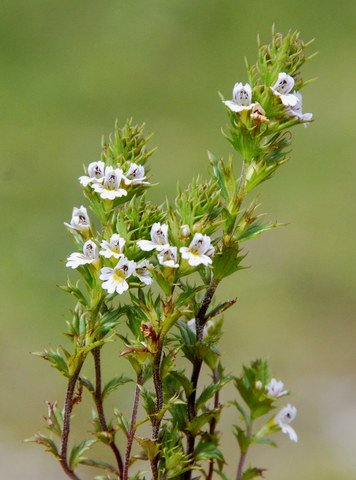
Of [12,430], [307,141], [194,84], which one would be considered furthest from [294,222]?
[12,430]

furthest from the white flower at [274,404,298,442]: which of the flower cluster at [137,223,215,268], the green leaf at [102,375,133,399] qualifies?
the flower cluster at [137,223,215,268]

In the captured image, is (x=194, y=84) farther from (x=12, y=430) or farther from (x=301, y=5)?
(x=12, y=430)

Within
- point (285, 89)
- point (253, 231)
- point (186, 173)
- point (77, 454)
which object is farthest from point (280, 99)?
point (186, 173)

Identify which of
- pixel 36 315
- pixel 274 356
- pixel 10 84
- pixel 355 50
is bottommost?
pixel 274 356

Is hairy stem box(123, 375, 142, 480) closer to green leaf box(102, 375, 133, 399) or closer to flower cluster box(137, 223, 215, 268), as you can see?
green leaf box(102, 375, 133, 399)

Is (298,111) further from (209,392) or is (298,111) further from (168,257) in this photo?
(209,392)

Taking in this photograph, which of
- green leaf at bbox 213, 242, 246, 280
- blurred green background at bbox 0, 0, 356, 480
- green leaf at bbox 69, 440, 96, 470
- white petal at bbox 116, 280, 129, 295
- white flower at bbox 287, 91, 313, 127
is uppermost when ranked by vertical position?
blurred green background at bbox 0, 0, 356, 480

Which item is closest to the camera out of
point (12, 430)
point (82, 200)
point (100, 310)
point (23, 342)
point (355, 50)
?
point (100, 310)

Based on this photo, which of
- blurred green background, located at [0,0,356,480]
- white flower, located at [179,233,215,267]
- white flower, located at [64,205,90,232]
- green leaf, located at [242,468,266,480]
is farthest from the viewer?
blurred green background, located at [0,0,356,480]
